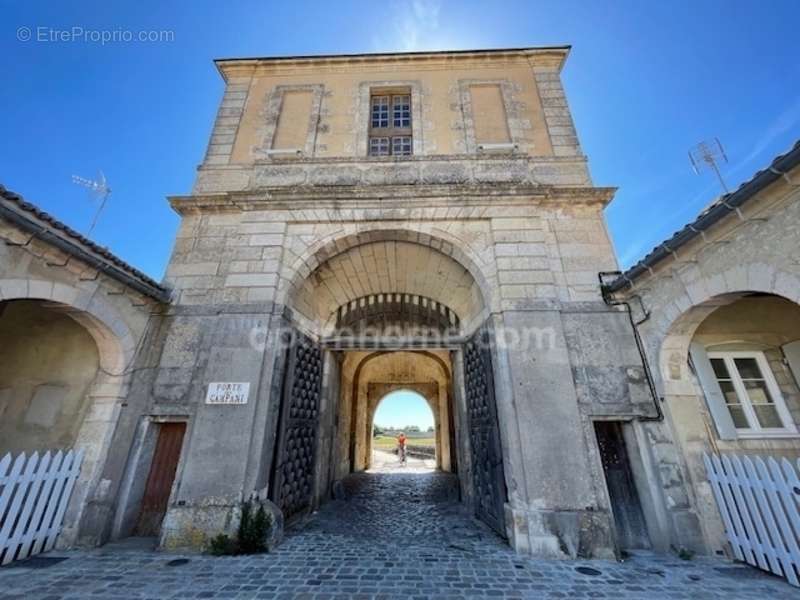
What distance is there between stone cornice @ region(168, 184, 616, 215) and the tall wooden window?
175 cm

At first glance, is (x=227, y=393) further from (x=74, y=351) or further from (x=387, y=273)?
(x=387, y=273)

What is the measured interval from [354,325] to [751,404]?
6.76m

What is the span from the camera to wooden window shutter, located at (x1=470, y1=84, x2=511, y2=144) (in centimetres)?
682

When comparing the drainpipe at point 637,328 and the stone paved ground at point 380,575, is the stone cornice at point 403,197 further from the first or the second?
the stone paved ground at point 380,575

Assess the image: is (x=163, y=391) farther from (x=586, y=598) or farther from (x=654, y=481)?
(x=654, y=481)

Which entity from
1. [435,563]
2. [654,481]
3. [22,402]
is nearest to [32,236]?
[22,402]

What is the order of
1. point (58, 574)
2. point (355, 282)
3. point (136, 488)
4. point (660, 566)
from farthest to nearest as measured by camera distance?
1. point (355, 282)
2. point (136, 488)
3. point (660, 566)
4. point (58, 574)

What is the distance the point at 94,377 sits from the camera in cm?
473

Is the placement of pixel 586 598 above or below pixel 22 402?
below

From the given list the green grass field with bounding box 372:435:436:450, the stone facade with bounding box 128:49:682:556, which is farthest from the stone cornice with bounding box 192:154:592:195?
the green grass field with bounding box 372:435:436:450

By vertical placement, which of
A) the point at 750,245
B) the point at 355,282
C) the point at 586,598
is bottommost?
the point at 586,598

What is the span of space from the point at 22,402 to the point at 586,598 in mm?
7612

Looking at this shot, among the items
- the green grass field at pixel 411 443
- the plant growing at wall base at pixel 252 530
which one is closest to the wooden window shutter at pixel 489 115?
the plant growing at wall base at pixel 252 530

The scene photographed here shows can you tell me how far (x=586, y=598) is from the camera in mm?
2871
